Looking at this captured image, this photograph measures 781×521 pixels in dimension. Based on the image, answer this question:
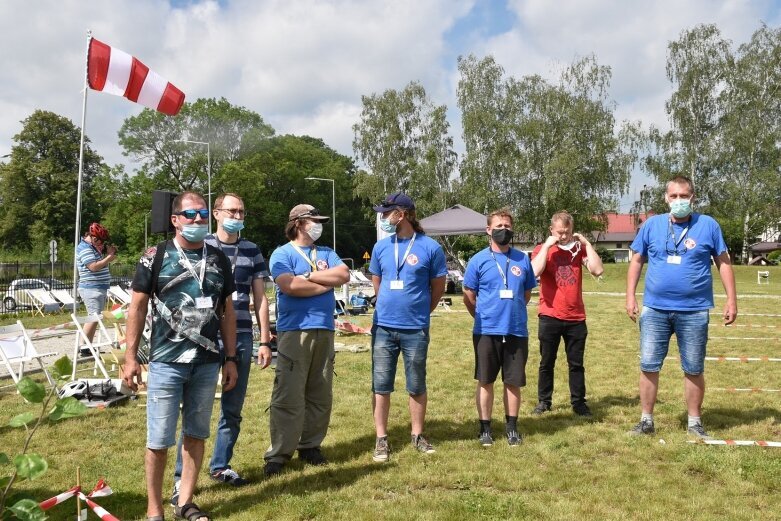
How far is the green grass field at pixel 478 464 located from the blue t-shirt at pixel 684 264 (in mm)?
1060

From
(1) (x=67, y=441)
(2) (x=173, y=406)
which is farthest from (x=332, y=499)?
(1) (x=67, y=441)

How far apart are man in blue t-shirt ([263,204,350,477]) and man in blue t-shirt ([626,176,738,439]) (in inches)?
89.6

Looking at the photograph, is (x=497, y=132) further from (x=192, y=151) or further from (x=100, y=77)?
(x=100, y=77)

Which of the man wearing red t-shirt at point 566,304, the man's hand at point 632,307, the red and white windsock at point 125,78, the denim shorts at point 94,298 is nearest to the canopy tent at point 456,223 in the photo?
the red and white windsock at point 125,78

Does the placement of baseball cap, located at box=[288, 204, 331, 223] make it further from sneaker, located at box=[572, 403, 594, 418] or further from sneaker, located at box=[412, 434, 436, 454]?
sneaker, located at box=[572, 403, 594, 418]

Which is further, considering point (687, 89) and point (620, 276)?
point (620, 276)

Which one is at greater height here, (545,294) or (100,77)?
(100,77)

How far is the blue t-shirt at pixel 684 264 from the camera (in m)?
4.69

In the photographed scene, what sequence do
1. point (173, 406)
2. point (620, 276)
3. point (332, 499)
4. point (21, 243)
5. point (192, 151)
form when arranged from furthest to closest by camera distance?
point (21, 243) < point (192, 151) < point (620, 276) < point (332, 499) < point (173, 406)

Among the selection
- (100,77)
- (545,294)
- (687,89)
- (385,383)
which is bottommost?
(385,383)

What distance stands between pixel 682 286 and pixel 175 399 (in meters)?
3.63

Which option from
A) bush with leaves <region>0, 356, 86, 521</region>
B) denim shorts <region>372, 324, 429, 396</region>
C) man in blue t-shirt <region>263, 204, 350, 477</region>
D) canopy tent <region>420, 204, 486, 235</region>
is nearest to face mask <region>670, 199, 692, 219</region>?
denim shorts <region>372, 324, 429, 396</region>

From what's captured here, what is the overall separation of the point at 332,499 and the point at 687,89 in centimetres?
3727

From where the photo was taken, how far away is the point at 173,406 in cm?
325
